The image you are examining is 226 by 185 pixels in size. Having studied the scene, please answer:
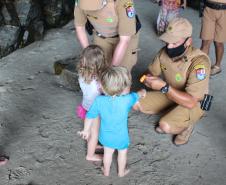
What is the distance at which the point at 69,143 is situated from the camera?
388 cm

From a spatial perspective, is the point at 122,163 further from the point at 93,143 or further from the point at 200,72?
the point at 200,72

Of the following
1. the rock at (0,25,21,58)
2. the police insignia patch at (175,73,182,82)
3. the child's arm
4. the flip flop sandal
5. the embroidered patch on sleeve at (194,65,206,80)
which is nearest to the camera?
the child's arm

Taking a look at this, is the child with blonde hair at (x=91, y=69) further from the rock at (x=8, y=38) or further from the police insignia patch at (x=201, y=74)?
the rock at (x=8, y=38)

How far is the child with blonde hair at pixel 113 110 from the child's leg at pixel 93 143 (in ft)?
0.11

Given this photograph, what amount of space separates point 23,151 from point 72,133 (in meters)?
0.52

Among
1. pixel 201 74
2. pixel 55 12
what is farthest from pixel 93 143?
pixel 55 12

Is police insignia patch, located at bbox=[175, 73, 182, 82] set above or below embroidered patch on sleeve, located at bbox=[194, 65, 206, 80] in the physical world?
below

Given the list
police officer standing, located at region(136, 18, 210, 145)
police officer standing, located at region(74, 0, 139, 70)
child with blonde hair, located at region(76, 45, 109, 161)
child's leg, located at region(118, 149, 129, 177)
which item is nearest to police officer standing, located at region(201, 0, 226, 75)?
police officer standing, located at region(136, 18, 210, 145)

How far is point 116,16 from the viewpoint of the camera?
3539 mm

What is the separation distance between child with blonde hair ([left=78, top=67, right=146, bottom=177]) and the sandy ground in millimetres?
329

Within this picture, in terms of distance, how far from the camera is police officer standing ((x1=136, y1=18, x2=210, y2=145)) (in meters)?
3.55

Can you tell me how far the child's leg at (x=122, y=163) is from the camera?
10.9 ft

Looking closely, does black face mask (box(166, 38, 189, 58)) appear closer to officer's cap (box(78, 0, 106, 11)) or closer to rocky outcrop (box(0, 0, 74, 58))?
officer's cap (box(78, 0, 106, 11))

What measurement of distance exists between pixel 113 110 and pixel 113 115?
0.14 feet
